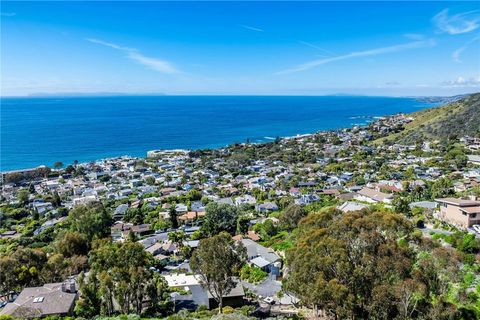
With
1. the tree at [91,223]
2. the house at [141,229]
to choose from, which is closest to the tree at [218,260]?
the tree at [91,223]

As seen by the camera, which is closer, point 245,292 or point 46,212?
point 245,292

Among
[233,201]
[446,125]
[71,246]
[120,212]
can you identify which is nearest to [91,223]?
[71,246]

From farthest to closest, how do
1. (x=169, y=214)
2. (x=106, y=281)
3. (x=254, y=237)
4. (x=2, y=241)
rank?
1. (x=169, y=214)
2. (x=2, y=241)
3. (x=254, y=237)
4. (x=106, y=281)

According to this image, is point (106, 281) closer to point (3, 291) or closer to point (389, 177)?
point (3, 291)

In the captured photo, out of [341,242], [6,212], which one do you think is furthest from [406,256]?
[6,212]

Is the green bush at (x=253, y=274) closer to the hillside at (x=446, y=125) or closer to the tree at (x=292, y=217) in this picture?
the tree at (x=292, y=217)

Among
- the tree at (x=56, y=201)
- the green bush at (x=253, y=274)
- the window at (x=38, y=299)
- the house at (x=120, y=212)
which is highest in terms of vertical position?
the window at (x=38, y=299)

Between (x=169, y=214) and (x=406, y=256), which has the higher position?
(x=406, y=256)
